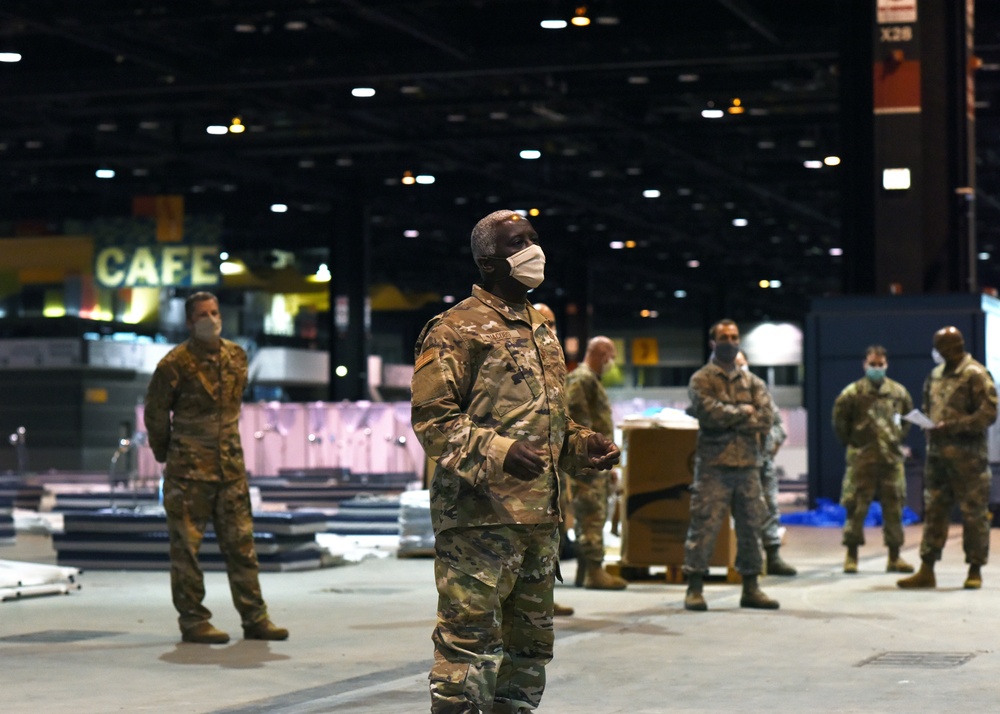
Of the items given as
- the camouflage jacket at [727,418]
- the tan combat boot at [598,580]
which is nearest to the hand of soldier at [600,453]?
the camouflage jacket at [727,418]

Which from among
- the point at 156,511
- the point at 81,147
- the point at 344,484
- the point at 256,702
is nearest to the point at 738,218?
the point at 81,147

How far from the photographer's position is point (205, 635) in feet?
28.4

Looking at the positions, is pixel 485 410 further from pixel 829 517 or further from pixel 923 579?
pixel 829 517

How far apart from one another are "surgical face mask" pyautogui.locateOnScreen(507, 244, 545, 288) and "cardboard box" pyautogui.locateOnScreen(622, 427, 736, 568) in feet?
23.9

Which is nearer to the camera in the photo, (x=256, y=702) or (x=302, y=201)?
(x=256, y=702)

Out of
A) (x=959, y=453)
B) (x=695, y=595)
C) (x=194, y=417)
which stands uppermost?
(x=194, y=417)

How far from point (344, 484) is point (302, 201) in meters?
16.3

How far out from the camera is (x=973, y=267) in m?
20.6

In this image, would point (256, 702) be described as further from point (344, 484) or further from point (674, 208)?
point (674, 208)

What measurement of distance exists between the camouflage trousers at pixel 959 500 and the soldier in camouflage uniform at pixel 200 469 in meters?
5.06

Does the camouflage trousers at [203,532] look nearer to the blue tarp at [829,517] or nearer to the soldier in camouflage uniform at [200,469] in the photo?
the soldier in camouflage uniform at [200,469]

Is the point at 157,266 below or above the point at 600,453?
above

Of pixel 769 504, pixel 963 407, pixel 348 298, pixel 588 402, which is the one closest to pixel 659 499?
pixel 769 504

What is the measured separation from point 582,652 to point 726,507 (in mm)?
2109
